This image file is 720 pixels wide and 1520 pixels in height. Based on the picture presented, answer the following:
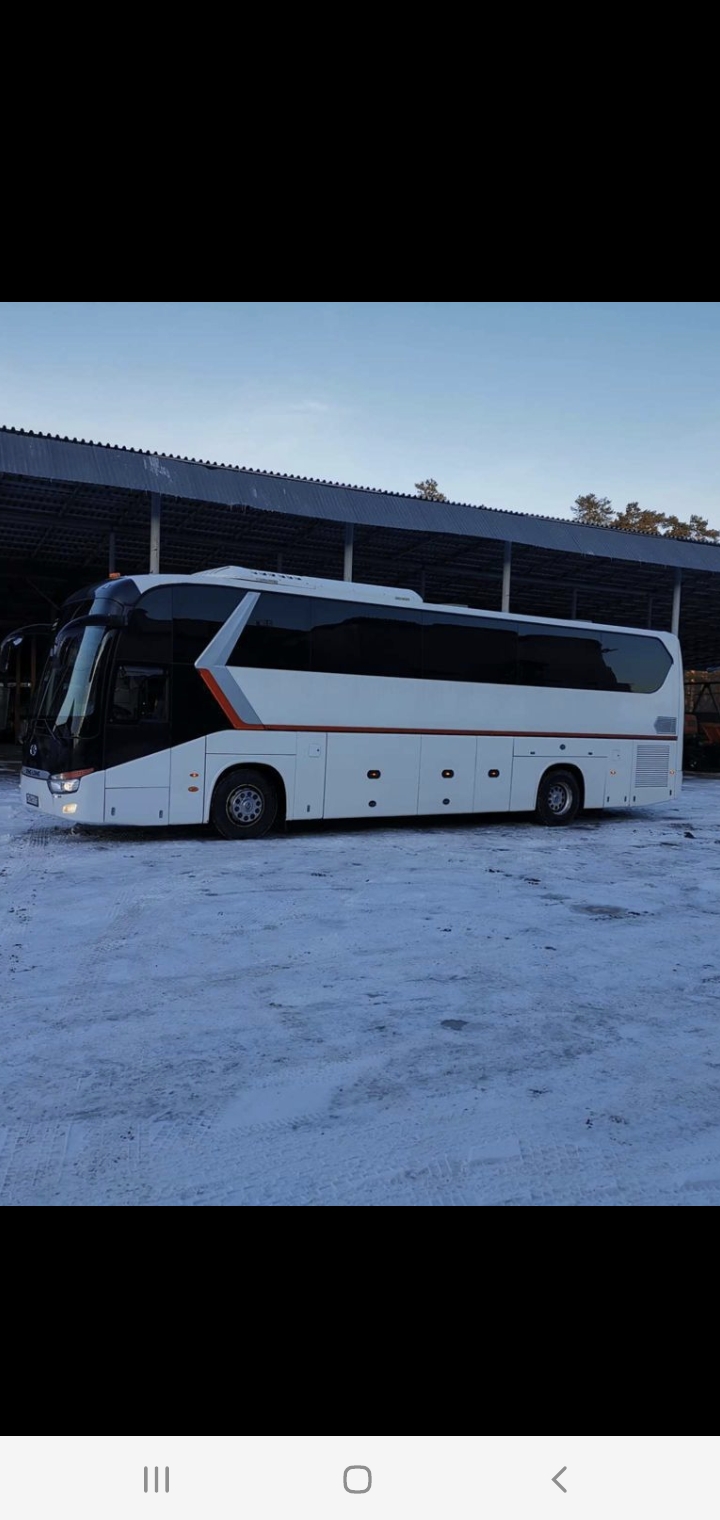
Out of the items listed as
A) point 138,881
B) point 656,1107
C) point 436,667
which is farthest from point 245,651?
point 656,1107

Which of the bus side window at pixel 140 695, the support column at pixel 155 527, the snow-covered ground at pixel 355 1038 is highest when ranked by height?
the support column at pixel 155 527

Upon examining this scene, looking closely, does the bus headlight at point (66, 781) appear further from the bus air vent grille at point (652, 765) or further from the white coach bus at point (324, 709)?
the bus air vent grille at point (652, 765)

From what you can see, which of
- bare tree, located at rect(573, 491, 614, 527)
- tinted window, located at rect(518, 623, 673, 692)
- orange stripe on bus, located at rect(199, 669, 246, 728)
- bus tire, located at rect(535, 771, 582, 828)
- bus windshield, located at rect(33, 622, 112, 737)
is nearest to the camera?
bus windshield, located at rect(33, 622, 112, 737)

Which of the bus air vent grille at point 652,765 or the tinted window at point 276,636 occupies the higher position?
the tinted window at point 276,636

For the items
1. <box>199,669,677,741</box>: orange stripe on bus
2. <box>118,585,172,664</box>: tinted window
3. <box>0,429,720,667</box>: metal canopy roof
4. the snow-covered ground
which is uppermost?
<box>0,429,720,667</box>: metal canopy roof

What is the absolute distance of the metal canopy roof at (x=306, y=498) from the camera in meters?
16.5

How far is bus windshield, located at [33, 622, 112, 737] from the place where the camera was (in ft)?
31.9

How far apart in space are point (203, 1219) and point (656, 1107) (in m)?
1.88

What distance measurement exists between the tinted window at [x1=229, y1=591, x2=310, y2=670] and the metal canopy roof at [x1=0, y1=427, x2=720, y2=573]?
754 centimetres

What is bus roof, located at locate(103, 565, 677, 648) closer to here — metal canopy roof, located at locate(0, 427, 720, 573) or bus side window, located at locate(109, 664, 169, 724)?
bus side window, located at locate(109, 664, 169, 724)

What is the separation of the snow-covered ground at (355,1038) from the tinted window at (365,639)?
12.4 feet

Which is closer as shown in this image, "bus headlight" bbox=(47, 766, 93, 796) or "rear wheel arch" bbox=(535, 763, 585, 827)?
"bus headlight" bbox=(47, 766, 93, 796)

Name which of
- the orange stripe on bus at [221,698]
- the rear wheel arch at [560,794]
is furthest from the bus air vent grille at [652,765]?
the orange stripe on bus at [221,698]

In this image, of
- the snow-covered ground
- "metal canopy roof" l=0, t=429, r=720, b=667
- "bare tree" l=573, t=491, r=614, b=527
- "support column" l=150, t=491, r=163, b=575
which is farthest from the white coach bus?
"bare tree" l=573, t=491, r=614, b=527
